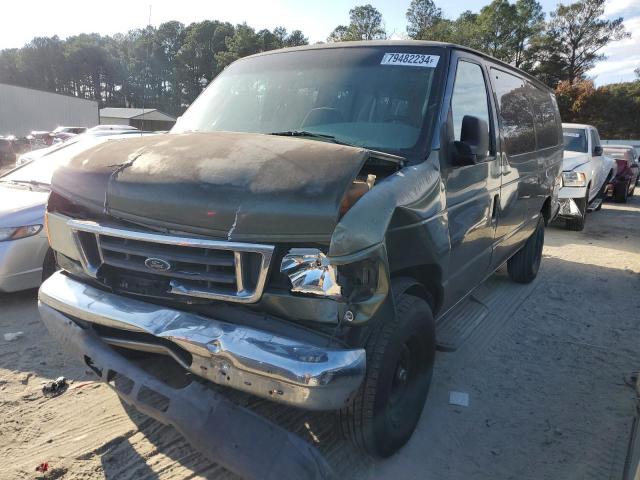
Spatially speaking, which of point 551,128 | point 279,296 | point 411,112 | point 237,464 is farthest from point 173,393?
point 551,128

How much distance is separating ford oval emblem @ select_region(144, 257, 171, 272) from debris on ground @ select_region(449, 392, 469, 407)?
2.16 m

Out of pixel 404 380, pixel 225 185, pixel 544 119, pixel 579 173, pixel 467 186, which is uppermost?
pixel 544 119

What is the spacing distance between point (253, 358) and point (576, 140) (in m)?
10.6

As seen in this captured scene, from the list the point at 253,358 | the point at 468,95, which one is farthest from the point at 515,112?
the point at 253,358

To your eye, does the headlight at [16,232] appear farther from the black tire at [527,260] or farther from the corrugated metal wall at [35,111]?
the corrugated metal wall at [35,111]

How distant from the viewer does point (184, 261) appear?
7.43ft

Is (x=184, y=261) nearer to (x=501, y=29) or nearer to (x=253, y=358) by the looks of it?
(x=253, y=358)

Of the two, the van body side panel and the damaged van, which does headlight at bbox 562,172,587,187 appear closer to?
the van body side panel

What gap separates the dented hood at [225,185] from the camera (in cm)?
214

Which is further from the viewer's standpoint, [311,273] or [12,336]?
[12,336]

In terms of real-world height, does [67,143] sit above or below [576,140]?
below

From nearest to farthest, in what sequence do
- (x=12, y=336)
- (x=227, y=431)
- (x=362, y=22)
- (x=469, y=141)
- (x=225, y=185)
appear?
(x=227, y=431)
(x=225, y=185)
(x=469, y=141)
(x=12, y=336)
(x=362, y=22)

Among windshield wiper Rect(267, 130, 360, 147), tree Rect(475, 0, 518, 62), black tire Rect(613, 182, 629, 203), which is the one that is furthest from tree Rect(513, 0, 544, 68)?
windshield wiper Rect(267, 130, 360, 147)

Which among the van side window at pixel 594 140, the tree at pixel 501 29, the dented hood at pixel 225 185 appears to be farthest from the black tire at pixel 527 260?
the tree at pixel 501 29
